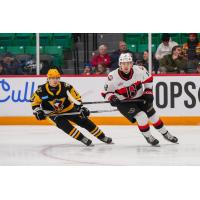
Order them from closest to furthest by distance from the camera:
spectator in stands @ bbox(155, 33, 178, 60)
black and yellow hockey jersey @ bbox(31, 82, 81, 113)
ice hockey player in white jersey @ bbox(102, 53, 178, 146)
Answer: ice hockey player in white jersey @ bbox(102, 53, 178, 146) → black and yellow hockey jersey @ bbox(31, 82, 81, 113) → spectator in stands @ bbox(155, 33, 178, 60)

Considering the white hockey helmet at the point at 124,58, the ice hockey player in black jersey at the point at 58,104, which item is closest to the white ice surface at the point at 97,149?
the ice hockey player in black jersey at the point at 58,104

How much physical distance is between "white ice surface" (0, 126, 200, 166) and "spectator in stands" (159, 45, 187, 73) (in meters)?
1.20

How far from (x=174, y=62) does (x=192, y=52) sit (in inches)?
14.6

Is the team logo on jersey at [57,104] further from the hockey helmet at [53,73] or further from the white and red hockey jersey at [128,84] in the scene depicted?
the white and red hockey jersey at [128,84]

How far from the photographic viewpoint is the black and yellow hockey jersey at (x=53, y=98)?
8.06m

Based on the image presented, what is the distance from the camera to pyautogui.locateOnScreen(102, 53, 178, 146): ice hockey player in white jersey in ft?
26.1

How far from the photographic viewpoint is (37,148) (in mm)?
8242

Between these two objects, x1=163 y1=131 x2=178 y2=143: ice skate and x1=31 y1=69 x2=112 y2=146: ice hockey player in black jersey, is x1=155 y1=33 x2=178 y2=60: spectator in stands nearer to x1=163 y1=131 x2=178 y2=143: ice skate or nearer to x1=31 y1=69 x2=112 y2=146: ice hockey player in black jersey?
x1=163 y1=131 x2=178 y2=143: ice skate

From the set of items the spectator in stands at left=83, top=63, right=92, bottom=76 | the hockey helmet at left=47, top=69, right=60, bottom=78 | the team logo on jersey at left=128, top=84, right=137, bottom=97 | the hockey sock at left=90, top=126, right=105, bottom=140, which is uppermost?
the hockey helmet at left=47, top=69, right=60, bottom=78

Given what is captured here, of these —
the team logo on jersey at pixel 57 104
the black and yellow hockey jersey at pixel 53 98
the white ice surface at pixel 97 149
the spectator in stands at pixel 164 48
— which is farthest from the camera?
the spectator in stands at pixel 164 48

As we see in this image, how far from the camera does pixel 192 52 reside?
11195mm

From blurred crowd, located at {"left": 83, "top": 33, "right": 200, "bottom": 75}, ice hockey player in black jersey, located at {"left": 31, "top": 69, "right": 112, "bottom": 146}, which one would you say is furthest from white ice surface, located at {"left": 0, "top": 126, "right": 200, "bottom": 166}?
blurred crowd, located at {"left": 83, "top": 33, "right": 200, "bottom": 75}

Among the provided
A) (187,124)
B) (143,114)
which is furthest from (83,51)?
(143,114)

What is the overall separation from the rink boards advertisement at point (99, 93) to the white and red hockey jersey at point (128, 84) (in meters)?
2.85
